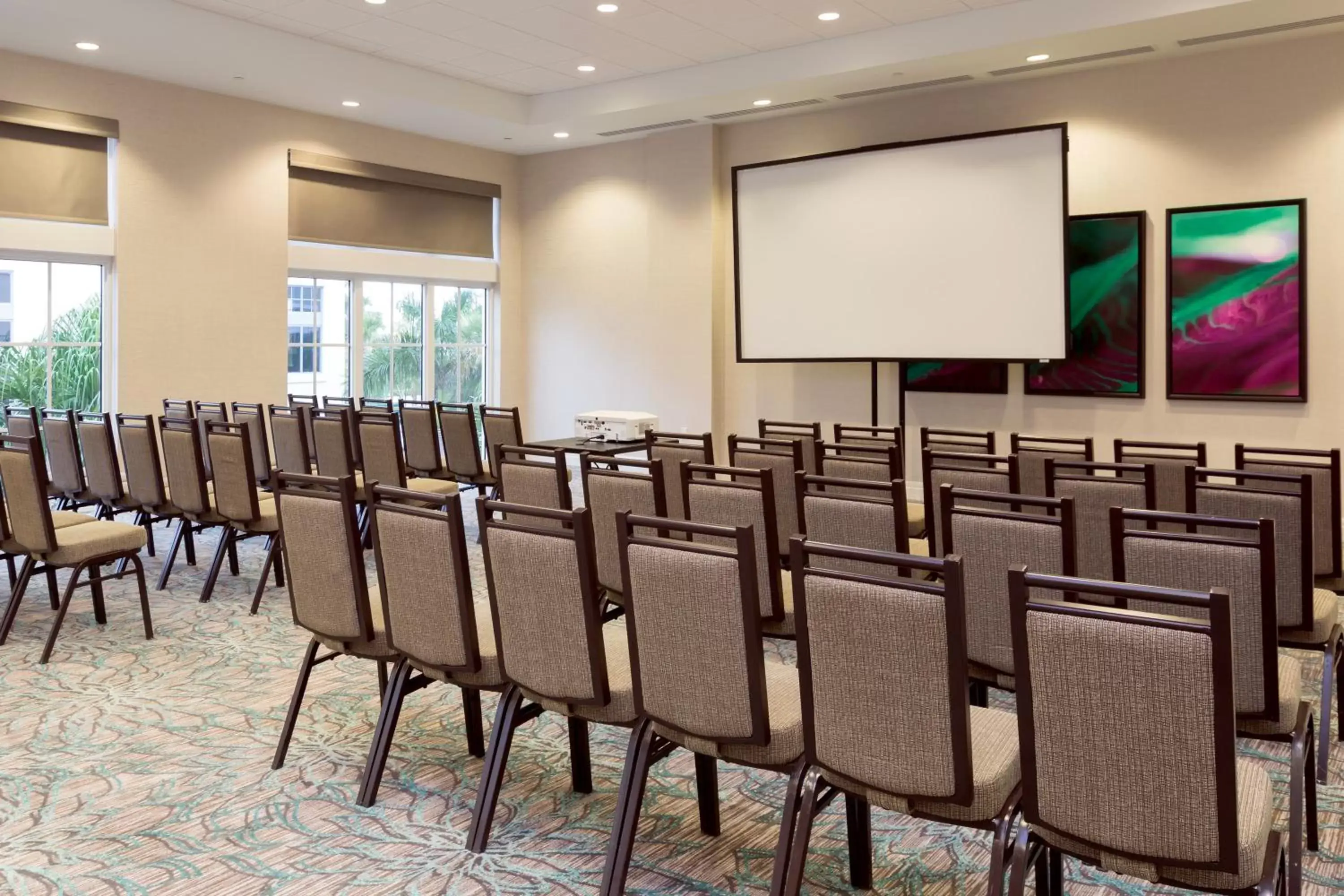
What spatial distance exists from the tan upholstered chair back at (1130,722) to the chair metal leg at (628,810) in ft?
3.26

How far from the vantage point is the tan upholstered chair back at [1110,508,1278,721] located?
8.50ft

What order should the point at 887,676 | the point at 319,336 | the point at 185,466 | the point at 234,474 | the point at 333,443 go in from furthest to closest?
the point at 319,336 → the point at 333,443 → the point at 185,466 → the point at 234,474 → the point at 887,676

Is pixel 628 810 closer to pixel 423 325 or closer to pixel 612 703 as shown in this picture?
pixel 612 703

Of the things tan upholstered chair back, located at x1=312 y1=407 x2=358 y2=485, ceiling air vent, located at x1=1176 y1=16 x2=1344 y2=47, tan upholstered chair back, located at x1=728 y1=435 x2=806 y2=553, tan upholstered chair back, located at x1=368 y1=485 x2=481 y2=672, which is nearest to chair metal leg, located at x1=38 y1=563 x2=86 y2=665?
tan upholstered chair back, located at x1=312 y1=407 x2=358 y2=485

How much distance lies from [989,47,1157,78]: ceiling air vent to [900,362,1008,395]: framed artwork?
7.64 ft

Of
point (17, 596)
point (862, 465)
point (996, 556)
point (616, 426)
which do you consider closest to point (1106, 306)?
point (616, 426)

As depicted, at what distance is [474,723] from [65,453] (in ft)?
13.6

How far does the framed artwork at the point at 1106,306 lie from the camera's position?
8.25 metres

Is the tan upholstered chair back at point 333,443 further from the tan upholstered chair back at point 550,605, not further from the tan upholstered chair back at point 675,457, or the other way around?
the tan upholstered chair back at point 550,605

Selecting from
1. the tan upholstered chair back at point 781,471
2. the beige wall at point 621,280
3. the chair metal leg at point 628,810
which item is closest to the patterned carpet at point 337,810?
the chair metal leg at point 628,810

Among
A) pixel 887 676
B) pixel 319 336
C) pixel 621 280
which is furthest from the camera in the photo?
pixel 621 280

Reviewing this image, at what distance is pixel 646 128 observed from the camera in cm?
1062

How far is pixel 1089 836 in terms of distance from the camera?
1.98 metres

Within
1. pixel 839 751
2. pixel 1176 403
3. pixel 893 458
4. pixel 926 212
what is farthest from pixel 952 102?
pixel 839 751
